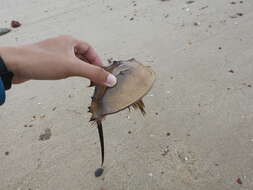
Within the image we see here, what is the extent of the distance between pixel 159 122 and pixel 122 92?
1014 mm

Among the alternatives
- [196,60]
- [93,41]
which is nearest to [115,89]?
[196,60]

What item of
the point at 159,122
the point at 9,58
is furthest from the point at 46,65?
the point at 159,122

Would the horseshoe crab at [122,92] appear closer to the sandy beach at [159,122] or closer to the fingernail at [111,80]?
the fingernail at [111,80]

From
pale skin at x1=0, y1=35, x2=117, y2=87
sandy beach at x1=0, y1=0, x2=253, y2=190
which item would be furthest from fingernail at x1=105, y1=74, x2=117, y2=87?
sandy beach at x1=0, y1=0, x2=253, y2=190

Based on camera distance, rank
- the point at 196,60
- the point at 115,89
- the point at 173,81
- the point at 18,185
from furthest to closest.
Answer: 1. the point at 196,60
2. the point at 173,81
3. the point at 18,185
4. the point at 115,89

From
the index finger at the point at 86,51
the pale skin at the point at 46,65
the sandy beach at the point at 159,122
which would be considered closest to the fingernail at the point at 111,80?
the pale skin at the point at 46,65

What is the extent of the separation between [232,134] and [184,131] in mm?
356

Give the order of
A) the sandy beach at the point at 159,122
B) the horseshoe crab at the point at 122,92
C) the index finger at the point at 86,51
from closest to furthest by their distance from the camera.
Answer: the horseshoe crab at the point at 122,92
the index finger at the point at 86,51
the sandy beach at the point at 159,122

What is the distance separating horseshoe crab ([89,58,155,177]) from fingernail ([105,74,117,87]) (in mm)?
19

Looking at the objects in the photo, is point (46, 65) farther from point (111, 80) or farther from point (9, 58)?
point (111, 80)

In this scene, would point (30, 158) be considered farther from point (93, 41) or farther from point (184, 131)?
point (93, 41)

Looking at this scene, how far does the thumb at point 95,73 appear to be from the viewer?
4.97 feet

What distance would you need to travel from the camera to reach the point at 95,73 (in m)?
1.52

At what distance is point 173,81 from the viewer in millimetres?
2922
